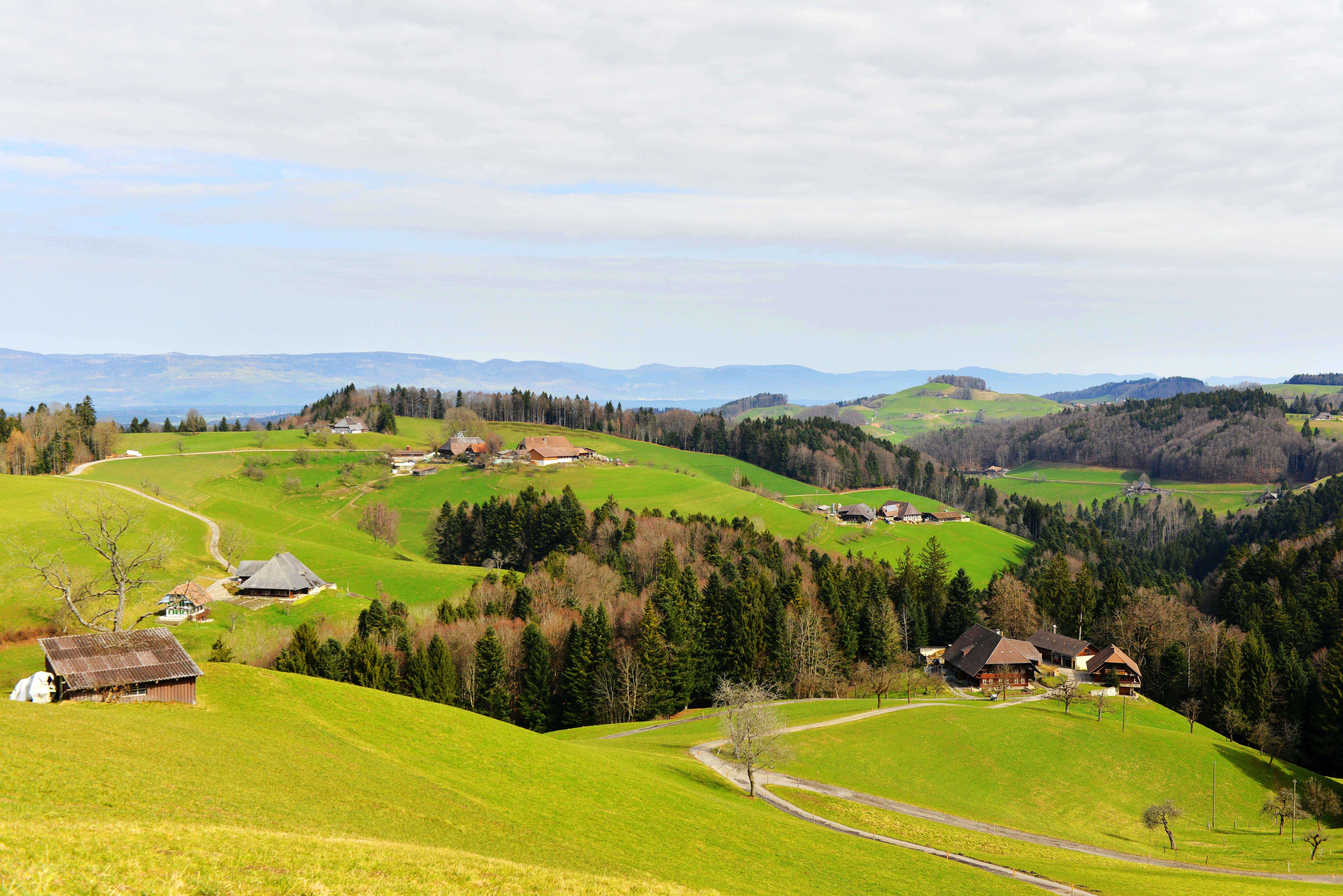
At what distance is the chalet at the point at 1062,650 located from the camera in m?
92.6

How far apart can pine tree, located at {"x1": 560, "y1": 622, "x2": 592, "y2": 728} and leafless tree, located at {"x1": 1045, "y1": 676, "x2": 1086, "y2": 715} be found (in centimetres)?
4722

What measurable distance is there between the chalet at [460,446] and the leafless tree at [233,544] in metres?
83.2

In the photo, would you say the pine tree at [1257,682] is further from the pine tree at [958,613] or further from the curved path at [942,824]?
the curved path at [942,824]

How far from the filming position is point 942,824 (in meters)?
47.1

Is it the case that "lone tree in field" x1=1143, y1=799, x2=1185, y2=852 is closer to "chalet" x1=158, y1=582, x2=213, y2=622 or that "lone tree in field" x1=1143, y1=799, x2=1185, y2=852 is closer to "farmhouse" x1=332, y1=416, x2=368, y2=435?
"chalet" x1=158, y1=582, x2=213, y2=622

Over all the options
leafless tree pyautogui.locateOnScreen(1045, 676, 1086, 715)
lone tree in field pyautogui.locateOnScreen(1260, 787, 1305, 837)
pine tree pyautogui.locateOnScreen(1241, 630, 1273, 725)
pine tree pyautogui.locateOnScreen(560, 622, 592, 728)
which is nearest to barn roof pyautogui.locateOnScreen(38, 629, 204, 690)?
pine tree pyautogui.locateOnScreen(560, 622, 592, 728)

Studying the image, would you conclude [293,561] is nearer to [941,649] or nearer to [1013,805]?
[1013,805]

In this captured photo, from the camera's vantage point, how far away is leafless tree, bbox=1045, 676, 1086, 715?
7556 cm

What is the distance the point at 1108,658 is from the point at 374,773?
268 feet

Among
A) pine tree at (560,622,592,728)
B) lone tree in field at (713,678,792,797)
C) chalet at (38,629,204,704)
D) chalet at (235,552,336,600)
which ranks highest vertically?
chalet at (38,629,204,704)

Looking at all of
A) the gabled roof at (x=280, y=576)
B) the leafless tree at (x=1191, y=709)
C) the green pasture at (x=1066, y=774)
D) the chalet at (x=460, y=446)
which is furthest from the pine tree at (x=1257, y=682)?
the chalet at (x=460, y=446)

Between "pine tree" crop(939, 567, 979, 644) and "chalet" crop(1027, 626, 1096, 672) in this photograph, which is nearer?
"chalet" crop(1027, 626, 1096, 672)

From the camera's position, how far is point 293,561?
89.0 m

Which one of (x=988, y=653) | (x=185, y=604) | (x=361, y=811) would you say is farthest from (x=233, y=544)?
(x=988, y=653)
